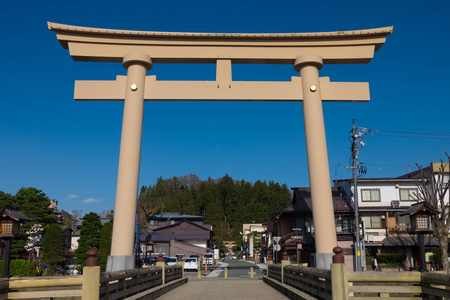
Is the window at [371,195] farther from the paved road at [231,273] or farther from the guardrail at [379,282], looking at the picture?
the guardrail at [379,282]

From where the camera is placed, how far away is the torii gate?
13.0 meters

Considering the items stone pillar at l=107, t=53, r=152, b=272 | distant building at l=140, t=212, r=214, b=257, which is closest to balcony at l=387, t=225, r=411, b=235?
distant building at l=140, t=212, r=214, b=257

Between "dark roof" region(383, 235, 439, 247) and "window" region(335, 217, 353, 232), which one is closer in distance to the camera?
"dark roof" region(383, 235, 439, 247)

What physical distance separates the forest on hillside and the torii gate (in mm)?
88866

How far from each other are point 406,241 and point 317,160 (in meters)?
25.5

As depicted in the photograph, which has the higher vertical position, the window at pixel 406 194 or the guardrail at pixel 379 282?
the window at pixel 406 194

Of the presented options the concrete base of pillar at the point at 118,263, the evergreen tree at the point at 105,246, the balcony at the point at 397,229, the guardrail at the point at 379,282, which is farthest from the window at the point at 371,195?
the guardrail at the point at 379,282

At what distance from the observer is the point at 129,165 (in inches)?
490

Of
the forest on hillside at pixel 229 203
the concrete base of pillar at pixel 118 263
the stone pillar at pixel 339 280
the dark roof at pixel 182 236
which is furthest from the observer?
the forest on hillside at pixel 229 203

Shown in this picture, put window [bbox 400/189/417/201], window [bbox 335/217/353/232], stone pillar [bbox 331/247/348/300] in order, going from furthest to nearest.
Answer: window [bbox 400/189/417/201]
window [bbox 335/217/353/232]
stone pillar [bbox 331/247/348/300]

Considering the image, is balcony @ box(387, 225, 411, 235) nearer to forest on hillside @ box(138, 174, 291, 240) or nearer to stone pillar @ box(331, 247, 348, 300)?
stone pillar @ box(331, 247, 348, 300)

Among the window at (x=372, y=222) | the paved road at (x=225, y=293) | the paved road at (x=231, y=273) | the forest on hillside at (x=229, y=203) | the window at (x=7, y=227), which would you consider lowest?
the paved road at (x=231, y=273)

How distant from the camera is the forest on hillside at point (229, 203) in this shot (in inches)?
4228

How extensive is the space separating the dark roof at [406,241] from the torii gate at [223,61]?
24.2 meters
